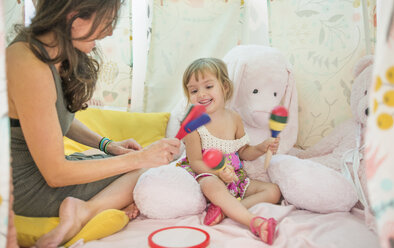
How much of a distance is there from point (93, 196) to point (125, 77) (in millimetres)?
916

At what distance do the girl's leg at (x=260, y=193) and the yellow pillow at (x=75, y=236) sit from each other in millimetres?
468

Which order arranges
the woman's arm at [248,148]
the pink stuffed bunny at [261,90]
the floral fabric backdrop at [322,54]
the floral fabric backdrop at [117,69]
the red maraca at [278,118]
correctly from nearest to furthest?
the red maraca at [278,118]
the woman's arm at [248,148]
the pink stuffed bunny at [261,90]
the floral fabric backdrop at [322,54]
the floral fabric backdrop at [117,69]

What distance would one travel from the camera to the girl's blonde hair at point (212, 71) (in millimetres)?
1375

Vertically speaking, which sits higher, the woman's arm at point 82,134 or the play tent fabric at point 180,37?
the play tent fabric at point 180,37

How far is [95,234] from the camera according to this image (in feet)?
3.05

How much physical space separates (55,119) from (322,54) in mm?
1315

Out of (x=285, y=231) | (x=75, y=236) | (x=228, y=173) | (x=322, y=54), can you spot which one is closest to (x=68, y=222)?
(x=75, y=236)

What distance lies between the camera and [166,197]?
1092 millimetres

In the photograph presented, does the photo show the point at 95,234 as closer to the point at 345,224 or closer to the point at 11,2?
the point at 345,224

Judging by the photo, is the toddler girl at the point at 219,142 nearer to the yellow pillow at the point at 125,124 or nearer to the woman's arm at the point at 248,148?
the woman's arm at the point at 248,148

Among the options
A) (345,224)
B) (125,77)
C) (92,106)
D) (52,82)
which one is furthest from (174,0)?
(345,224)

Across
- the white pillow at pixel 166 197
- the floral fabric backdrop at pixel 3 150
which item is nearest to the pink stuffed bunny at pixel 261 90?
the white pillow at pixel 166 197

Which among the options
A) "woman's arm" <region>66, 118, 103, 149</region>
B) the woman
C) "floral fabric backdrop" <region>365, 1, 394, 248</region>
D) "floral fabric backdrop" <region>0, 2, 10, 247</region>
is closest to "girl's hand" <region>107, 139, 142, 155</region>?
"woman's arm" <region>66, 118, 103, 149</region>

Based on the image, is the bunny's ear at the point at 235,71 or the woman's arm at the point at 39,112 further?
the bunny's ear at the point at 235,71
